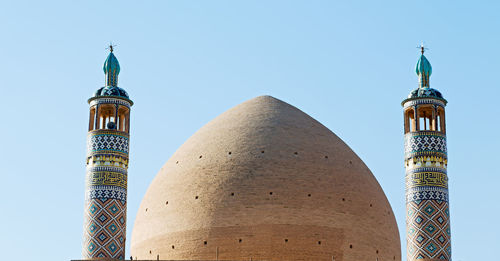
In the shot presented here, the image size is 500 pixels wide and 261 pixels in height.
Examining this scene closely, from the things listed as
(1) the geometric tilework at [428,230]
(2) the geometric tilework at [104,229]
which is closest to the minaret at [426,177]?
(1) the geometric tilework at [428,230]

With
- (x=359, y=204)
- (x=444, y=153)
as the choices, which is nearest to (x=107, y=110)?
(x=359, y=204)

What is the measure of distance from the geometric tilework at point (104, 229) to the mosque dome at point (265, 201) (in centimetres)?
77

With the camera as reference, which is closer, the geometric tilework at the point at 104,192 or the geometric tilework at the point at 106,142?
the geometric tilework at the point at 104,192

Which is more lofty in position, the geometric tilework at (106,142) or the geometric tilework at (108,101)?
the geometric tilework at (108,101)

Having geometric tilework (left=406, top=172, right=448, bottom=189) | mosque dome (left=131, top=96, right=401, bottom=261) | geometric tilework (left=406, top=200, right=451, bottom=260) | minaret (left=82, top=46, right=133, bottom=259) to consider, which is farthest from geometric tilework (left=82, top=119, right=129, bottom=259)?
geometric tilework (left=406, top=172, right=448, bottom=189)

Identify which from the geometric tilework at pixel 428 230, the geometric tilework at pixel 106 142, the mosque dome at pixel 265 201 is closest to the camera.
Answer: the mosque dome at pixel 265 201

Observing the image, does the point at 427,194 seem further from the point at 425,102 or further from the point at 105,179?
the point at 105,179

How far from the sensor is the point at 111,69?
21953mm

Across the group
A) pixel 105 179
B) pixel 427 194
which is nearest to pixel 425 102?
pixel 427 194

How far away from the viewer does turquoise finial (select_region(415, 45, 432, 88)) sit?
22.4m

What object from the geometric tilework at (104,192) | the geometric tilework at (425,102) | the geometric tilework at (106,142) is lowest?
the geometric tilework at (104,192)

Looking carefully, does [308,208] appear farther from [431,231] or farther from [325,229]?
[431,231]

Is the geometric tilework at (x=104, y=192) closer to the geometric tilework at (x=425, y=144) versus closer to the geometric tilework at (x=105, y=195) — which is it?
the geometric tilework at (x=105, y=195)

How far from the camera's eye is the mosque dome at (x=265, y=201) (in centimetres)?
1995
